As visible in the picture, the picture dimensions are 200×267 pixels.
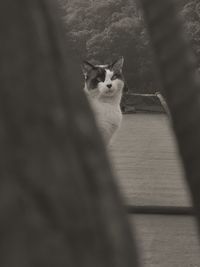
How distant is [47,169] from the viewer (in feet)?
1.17

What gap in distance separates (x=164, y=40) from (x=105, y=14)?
1322 cm

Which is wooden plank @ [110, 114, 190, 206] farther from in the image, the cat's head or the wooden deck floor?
the cat's head

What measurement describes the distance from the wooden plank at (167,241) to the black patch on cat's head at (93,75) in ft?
7.57

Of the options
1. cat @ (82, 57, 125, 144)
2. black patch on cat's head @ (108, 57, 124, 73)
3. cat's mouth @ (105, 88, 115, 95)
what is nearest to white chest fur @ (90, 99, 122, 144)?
cat @ (82, 57, 125, 144)

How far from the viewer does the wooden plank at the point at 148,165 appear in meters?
5.35

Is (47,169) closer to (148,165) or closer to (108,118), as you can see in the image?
(108,118)

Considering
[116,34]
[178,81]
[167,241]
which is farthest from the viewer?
[116,34]

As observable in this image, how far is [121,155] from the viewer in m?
7.63

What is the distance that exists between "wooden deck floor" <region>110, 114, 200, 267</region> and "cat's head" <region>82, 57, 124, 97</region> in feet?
2.01

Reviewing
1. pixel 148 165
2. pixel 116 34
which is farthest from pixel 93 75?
pixel 116 34

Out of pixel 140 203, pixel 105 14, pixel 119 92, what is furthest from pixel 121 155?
pixel 105 14

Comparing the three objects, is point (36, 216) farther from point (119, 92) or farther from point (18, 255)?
point (119, 92)

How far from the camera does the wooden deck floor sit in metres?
3.96

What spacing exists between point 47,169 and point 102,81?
263 inches
